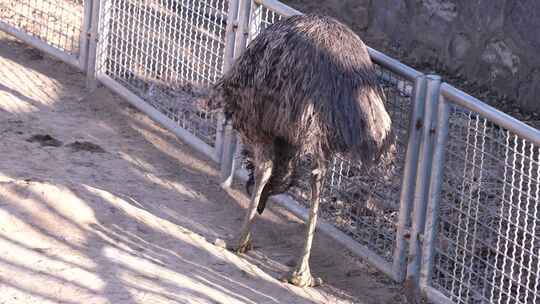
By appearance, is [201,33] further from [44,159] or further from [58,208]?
[58,208]

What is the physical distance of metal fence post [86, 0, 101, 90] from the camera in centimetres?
762

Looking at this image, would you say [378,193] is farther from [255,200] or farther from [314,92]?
[314,92]

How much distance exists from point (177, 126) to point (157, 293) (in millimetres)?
2418

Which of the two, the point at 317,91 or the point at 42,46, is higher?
the point at 317,91

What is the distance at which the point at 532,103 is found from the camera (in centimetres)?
807

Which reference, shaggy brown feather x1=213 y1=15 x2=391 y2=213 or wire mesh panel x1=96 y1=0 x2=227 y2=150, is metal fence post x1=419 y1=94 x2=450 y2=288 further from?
wire mesh panel x1=96 y1=0 x2=227 y2=150

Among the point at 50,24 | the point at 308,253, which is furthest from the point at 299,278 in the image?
the point at 50,24

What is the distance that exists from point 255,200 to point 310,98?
2.91 ft

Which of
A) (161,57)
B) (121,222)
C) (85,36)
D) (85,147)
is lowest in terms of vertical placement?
(85,147)

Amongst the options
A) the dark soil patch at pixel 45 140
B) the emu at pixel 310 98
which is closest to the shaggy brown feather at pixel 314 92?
the emu at pixel 310 98

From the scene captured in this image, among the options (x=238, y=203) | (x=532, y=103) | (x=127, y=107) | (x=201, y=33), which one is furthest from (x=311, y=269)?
(x=532, y=103)

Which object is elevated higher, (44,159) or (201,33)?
(201,33)

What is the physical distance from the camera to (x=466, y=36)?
866 cm

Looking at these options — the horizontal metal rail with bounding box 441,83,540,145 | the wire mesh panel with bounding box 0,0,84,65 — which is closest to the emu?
the horizontal metal rail with bounding box 441,83,540,145
